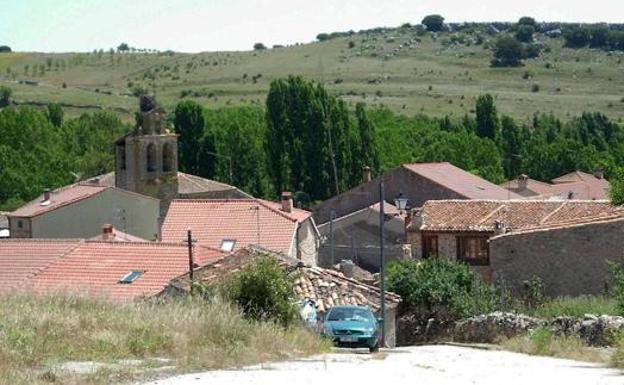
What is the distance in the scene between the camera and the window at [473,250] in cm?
4678

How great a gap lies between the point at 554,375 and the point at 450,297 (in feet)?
63.9

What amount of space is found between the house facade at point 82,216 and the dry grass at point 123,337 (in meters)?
39.6

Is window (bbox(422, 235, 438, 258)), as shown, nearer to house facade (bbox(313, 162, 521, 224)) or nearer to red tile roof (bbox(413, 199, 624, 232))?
red tile roof (bbox(413, 199, 624, 232))

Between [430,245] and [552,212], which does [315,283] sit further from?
[552,212]

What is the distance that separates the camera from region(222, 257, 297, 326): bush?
2136 centimetres

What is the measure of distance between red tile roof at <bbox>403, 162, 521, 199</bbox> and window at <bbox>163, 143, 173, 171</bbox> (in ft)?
35.3

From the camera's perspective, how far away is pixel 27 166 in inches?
3354

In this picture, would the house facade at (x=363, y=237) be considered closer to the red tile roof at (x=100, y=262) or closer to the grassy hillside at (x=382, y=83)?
the red tile roof at (x=100, y=262)

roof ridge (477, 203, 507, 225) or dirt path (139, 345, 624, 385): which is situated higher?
dirt path (139, 345, 624, 385)

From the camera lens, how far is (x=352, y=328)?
26.2 m

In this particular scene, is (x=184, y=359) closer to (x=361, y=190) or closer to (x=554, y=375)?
(x=554, y=375)

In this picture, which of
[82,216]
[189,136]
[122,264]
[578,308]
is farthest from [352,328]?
[189,136]

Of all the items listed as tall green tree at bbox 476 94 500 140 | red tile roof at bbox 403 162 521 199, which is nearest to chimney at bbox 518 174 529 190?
red tile roof at bbox 403 162 521 199

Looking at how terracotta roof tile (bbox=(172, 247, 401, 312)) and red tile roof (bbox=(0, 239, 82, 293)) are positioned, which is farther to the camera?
red tile roof (bbox=(0, 239, 82, 293))
